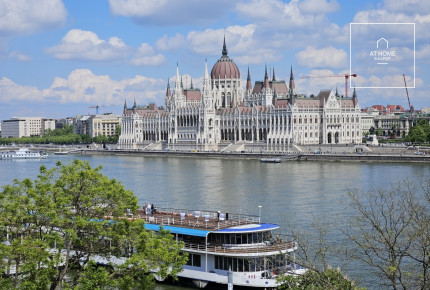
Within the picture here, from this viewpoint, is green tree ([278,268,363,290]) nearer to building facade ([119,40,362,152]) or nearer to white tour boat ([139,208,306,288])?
white tour boat ([139,208,306,288])

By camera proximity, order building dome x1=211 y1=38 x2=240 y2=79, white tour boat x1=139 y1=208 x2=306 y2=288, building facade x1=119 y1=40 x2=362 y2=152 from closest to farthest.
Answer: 1. white tour boat x1=139 y1=208 x2=306 y2=288
2. building facade x1=119 y1=40 x2=362 y2=152
3. building dome x1=211 y1=38 x2=240 y2=79

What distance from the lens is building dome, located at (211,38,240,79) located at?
15750cm

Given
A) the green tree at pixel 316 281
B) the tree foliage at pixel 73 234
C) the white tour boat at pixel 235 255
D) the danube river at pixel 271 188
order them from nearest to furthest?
1. the green tree at pixel 316 281
2. the tree foliage at pixel 73 234
3. the white tour boat at pixel 235 255
4. the danube river at pixel 271 188

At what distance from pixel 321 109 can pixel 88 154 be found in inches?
2163

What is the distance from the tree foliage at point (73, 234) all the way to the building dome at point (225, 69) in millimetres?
136631

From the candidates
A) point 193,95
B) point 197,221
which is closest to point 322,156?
point 193,95

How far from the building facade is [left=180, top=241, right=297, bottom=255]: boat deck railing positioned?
95697 millimetres

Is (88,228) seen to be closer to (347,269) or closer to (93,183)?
(93,183)

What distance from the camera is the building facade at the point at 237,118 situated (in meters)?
129

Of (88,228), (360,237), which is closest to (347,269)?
(360,237)

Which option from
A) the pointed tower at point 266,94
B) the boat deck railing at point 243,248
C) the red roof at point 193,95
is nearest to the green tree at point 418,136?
the pointed tower at point 266,94

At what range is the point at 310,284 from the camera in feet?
67.7

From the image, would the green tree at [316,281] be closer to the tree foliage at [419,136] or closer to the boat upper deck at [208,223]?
the boat upper deck at [208,223]

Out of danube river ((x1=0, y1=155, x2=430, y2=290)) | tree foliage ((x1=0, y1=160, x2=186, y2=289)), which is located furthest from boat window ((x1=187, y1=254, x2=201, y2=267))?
tree foliage ((x1=0, y1=160, x2=186, y2=289))
